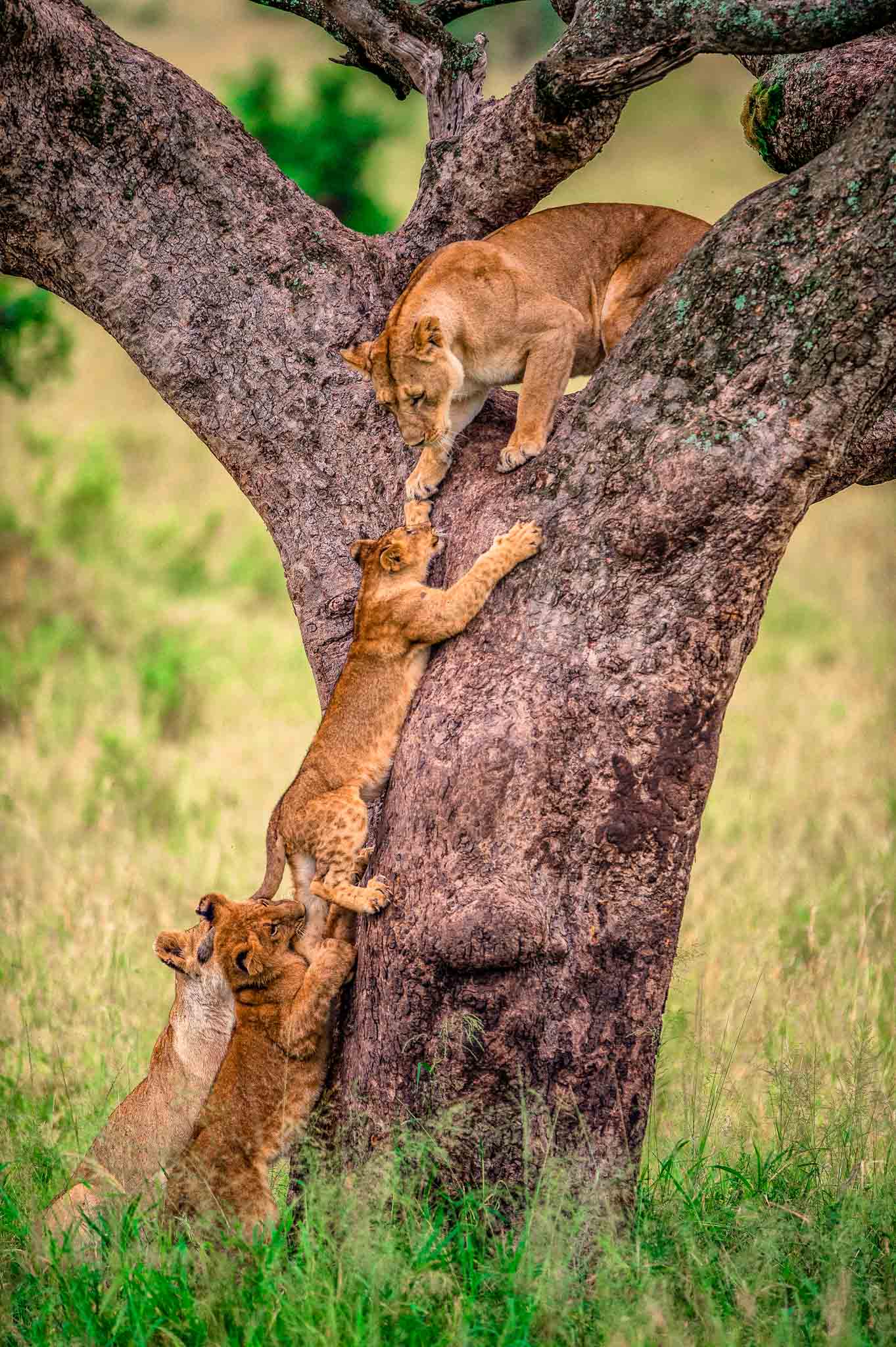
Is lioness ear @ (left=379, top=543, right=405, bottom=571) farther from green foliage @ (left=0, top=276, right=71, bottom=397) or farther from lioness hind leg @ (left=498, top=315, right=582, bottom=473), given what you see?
green foliage @ (left=0, top=276, right=71, bottom=397)

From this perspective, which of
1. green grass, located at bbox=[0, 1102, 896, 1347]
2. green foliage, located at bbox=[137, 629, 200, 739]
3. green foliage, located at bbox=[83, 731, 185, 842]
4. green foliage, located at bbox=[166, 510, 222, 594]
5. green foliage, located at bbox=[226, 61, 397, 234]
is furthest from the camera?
green foliage, located at bbox=[166, 510, 222, 594]

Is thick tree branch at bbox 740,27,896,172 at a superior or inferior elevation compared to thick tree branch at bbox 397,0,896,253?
superior

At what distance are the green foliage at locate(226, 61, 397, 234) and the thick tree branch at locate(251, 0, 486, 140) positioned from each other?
5.33 m

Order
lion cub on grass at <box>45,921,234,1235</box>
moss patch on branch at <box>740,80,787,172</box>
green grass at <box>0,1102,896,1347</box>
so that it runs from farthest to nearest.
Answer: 1. moss patch on branch at <box>740,80,787,172</box>
2. lion cub on grass at <box>45,921,234,1235</box>
3. green grass at <box>0,1102,896,1347</box>

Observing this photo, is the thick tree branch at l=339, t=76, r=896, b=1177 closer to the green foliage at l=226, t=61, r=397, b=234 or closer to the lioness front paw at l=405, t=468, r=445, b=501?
the lioness front paw at l=405, t=468, r=445, b=501

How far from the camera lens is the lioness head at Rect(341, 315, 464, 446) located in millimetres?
4207

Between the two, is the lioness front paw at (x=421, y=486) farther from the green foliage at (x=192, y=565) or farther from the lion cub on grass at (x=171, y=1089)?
the green foliage at (x=192, y=565)

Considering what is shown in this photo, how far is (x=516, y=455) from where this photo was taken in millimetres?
4031

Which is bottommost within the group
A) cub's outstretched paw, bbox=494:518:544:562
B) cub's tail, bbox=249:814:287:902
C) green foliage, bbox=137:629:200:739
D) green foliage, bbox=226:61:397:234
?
cub's tail, bbox=249:814:287:902

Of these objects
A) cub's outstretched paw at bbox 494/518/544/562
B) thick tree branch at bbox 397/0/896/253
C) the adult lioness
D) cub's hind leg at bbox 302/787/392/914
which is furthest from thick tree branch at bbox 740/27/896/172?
cub's hind leg at bbox 302/787/392/914

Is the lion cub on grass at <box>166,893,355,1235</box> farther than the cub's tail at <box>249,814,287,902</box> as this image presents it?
No

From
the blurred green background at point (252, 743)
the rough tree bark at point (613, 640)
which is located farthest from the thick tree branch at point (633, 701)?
the blurred green background at point (252, 743)

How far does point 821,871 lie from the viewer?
7.66 meters

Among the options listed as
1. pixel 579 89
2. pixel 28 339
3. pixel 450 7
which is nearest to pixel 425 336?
pixel 579 89
